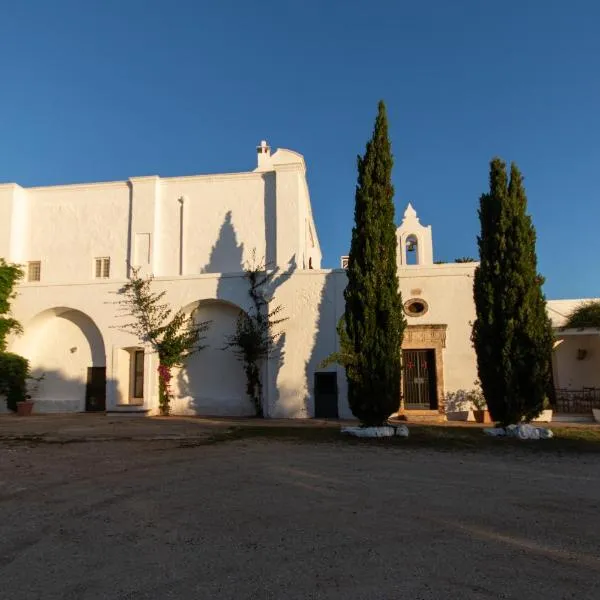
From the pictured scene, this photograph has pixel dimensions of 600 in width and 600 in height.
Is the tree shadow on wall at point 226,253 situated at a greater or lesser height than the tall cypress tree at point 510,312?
greater

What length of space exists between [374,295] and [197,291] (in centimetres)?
804

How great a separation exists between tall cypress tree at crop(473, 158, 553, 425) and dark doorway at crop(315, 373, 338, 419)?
579 centimetres

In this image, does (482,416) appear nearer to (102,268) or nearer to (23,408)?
(102,268)

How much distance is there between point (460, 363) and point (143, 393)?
429 inches

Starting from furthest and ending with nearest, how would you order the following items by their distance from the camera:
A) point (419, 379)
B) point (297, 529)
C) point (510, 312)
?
point (419, 379) < point (510, 312) < point (297, 529)

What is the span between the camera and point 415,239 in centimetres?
2408

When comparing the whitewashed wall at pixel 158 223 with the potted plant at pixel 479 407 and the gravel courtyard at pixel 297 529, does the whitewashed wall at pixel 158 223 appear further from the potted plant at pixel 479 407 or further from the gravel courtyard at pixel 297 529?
the gravel courtyard at pixel 297 529

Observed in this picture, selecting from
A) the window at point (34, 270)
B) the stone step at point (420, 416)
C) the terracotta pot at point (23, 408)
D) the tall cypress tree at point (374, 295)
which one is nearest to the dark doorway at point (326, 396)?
the stone step at point (420, 416)

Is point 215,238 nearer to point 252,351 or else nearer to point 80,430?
point 252,351

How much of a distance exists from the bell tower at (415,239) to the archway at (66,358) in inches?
539

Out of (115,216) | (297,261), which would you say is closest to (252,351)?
(297,261)

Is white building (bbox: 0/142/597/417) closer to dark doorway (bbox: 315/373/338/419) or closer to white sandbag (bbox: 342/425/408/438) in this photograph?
dark doorway (bbox: 315/373/338/419)

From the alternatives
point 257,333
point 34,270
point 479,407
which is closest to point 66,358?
point 34,270

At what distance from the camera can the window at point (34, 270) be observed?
20078 mm
